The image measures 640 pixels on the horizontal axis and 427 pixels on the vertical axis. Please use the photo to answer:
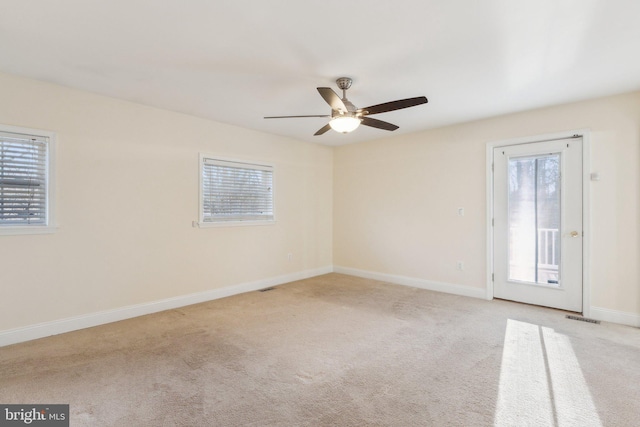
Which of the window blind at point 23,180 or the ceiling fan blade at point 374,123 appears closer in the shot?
the window blind at point 23,180

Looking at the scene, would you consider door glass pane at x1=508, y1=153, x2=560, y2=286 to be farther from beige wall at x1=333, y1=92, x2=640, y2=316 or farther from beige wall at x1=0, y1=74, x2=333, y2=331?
beige wall at x1=0, y1=74, x2=333, y2=331

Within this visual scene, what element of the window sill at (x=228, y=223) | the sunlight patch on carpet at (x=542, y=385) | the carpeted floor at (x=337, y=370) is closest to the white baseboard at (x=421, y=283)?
the carpeted floor at (x=337, y=370)

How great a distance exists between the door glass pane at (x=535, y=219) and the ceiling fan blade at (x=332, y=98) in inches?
107

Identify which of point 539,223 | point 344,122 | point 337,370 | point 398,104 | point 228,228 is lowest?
point 337,370

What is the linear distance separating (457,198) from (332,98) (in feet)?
9.46

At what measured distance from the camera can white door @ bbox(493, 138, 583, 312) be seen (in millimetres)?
3758

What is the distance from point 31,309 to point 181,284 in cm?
147

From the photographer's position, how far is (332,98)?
2713mm

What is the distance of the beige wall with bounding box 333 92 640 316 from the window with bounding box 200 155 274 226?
66.9 inches

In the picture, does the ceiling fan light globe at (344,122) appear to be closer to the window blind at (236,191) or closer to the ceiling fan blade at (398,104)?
the ceiling fan blade at (398,104)

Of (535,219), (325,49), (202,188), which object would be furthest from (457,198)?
(202,188)

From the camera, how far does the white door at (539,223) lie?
3.76 meters

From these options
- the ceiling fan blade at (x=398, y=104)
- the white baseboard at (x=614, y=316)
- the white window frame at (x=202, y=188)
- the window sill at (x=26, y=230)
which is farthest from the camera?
the white window frame at (x=202, y=188)

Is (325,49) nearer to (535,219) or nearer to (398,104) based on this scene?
(398,104)
